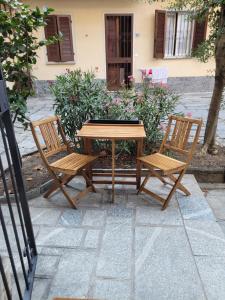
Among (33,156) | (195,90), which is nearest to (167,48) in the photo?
(195,90)

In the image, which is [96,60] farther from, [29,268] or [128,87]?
[29,268]

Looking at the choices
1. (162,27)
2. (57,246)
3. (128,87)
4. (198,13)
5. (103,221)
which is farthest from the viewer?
(162,27)

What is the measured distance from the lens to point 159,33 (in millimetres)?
7422

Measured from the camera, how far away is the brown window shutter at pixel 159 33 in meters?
7.24

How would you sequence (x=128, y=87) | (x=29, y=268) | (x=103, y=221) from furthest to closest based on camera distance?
(x=128, y=87), (x=103, y=221), (x=29, y=268)

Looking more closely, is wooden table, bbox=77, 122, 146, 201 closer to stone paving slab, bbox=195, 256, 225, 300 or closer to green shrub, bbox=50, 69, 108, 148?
green shrub, bbox=50, 69, 108, 148

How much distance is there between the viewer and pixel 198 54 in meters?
3.29

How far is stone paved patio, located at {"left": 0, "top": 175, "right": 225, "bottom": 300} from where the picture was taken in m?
1.59

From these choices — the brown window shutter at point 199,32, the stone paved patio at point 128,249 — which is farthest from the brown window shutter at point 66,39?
the stone paved patio at point 128,249

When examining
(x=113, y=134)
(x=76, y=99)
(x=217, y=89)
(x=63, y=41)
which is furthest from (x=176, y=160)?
(x=63, y=41)

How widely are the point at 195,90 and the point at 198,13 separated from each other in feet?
18.3

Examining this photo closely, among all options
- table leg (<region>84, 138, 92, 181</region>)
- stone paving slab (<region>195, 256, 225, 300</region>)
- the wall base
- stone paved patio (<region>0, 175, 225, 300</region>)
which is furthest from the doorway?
stone paving slab (<region>195, 256, 225, 300</region>)

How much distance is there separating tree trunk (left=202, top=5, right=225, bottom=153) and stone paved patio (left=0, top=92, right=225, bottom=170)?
589 mm

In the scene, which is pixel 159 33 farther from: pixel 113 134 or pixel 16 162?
pixel 16 162
